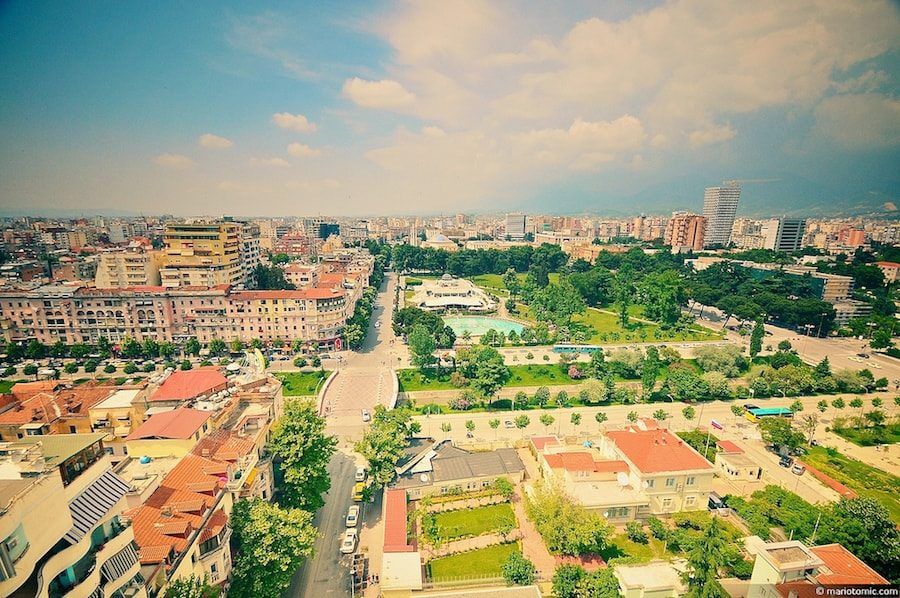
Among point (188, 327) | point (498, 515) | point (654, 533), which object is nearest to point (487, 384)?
point (498, 515)

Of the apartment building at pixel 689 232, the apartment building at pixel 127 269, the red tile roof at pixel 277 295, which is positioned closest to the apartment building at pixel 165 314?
the red tile roof at pixel 277 295

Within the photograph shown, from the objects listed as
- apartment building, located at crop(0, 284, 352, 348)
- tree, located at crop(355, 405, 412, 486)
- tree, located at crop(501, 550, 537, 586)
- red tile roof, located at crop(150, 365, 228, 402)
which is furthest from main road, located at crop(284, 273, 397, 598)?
red tile roof, located at crop(150, 365, 228, 402)

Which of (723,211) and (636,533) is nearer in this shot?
(636,533)

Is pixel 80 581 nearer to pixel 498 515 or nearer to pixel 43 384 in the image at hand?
pixel 498 515

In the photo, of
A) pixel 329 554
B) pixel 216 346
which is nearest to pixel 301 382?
pixel 216 346

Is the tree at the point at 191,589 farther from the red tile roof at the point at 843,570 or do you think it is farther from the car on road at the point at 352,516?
the red tile roof at the point at 843,570

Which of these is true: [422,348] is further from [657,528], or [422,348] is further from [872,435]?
[872,435]
